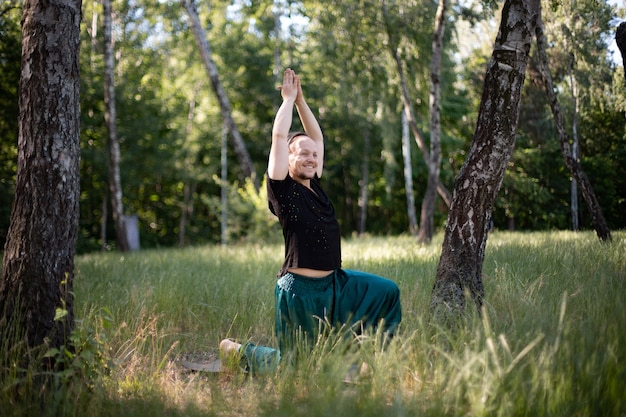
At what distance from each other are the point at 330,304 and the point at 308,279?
9.0 inches

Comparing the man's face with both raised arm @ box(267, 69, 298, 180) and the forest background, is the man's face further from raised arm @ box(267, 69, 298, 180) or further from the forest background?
the forest background

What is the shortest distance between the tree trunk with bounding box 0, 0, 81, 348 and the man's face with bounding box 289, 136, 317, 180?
1.45m

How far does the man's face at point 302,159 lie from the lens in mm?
3863

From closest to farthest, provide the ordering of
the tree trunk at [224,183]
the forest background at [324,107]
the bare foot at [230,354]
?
1. the bare foot at [230,354]
2. the forest background at [324,107]
3. the tree trunk at [224,183]

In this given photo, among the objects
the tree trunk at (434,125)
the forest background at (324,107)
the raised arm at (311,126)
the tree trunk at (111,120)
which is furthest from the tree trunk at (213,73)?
the raised arm at (311,126)

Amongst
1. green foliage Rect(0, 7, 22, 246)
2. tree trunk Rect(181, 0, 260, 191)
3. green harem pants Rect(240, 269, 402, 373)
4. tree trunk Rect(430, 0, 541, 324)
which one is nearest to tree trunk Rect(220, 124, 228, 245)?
tree trunk Rect(181, 0, 260, 191)

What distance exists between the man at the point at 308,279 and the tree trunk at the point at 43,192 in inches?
49.4

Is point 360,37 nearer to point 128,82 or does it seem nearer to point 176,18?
point 176,18

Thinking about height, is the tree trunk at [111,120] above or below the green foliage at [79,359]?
above

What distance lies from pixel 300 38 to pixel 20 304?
2184cm

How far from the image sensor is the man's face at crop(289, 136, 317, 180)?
3.86m

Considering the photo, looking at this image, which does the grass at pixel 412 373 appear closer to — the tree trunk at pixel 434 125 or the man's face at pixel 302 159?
the man's face at pixel 302 159

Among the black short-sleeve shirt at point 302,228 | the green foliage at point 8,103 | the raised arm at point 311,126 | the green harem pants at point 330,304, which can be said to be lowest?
the green harem pants at point 330,304

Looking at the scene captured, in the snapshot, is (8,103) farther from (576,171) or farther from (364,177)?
(364,177)
